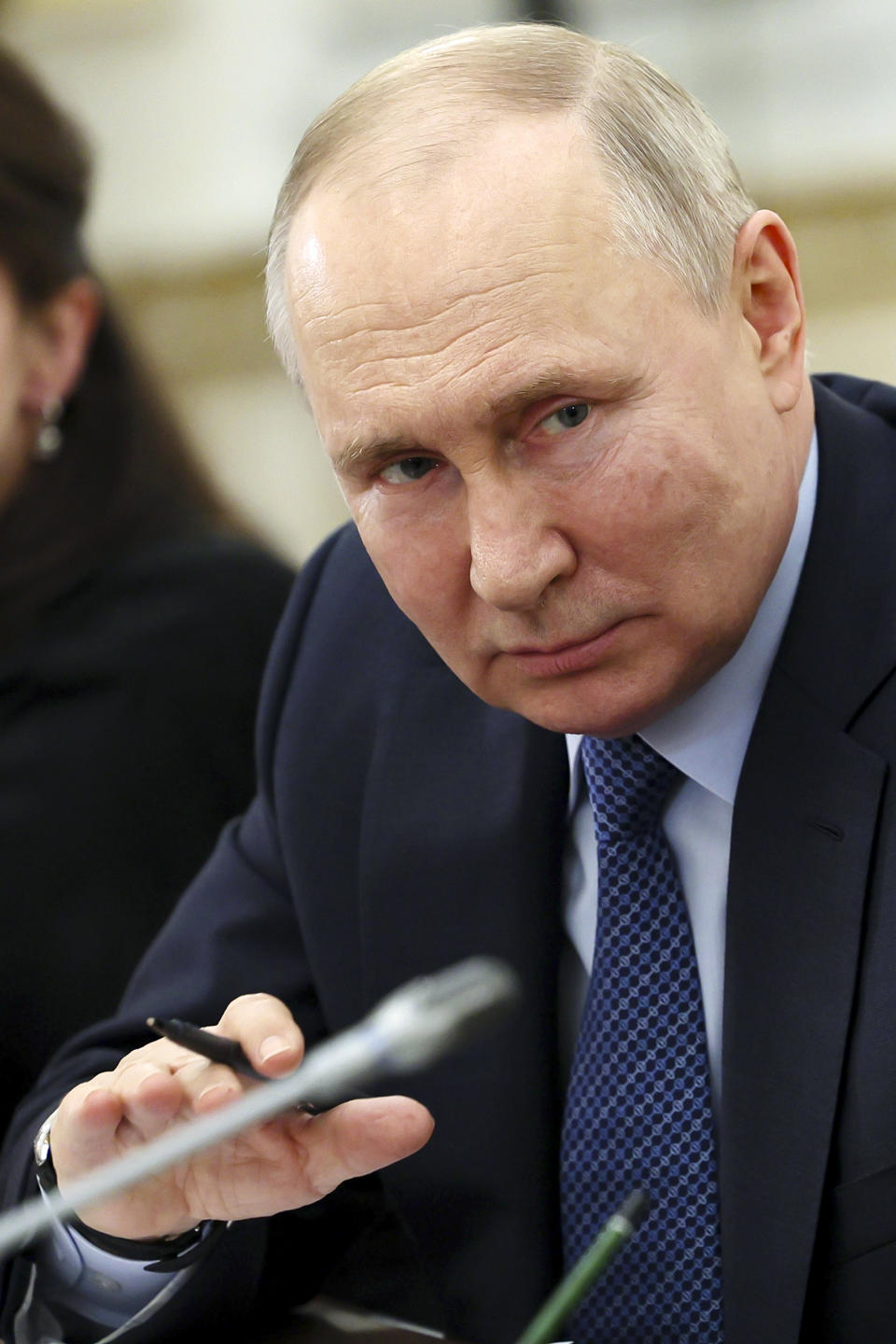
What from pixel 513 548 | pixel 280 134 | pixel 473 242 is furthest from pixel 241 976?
pixel 280 134

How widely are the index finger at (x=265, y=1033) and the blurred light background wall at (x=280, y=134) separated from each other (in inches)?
215

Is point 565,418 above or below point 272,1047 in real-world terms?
above

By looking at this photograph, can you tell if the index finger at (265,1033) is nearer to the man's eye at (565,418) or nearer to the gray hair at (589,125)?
the man's eye at (565,418)

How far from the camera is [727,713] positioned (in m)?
1.39

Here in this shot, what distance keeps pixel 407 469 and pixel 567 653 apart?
18 cm

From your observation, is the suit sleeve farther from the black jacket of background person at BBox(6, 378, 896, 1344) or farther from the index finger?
the index finger

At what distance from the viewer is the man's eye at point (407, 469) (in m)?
1.28

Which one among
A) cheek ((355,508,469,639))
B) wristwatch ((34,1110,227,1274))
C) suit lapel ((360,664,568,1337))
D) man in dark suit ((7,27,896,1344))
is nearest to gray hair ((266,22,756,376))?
man in dark suit ((7,27,896,1344))

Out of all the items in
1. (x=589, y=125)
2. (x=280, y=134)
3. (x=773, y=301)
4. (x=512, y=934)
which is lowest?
(x=512, y=934)

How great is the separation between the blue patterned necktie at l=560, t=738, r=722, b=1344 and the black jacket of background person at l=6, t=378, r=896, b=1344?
36 millimetres

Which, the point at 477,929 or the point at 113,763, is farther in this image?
the point at 113,763

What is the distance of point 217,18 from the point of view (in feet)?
23.3

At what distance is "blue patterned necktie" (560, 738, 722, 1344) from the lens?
134 centimetres

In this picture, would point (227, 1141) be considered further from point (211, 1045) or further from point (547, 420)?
point (547, 420)
